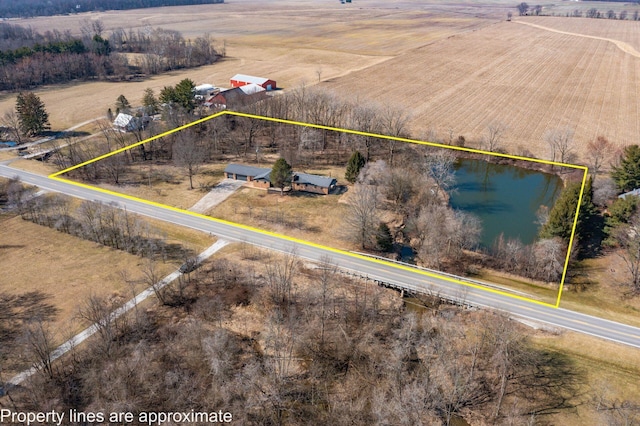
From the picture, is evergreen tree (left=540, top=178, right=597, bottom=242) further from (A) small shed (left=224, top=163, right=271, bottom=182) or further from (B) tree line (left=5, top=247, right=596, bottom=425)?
(A) small shed (left=224, top=163, right=271, bottom=182)

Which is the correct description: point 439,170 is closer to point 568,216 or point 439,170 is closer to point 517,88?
point 568,216

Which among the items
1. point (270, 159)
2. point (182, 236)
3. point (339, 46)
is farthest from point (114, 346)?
point (339, 46)

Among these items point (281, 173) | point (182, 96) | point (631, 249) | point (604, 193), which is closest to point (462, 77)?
point (604, 193)

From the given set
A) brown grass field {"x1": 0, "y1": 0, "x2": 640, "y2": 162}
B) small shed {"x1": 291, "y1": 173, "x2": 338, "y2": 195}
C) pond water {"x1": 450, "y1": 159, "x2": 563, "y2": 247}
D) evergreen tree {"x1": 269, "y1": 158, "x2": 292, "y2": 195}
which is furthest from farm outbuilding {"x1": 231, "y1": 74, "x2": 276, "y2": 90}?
evergreen tree {"x1": 269, "y1": 158, "x2": 292, "y2": 195}

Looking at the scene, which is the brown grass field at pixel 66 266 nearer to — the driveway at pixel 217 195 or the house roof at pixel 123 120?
the driveway at pixel 217 195

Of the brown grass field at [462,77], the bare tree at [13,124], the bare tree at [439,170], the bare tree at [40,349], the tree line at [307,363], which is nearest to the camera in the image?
the tree line at [307,363]

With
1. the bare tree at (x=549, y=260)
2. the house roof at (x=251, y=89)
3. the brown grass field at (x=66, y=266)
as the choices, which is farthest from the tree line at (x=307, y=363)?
the house roof at (x=251, y=89)
